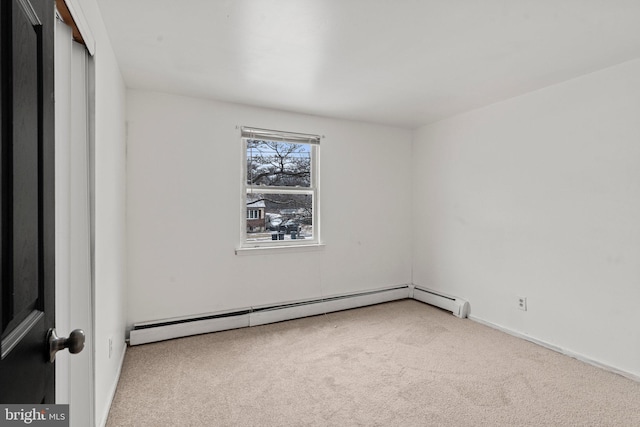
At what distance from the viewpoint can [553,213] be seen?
9.81 ft

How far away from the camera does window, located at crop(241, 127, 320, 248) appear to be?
3.66 metres

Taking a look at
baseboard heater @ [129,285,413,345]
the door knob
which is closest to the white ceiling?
the door knob

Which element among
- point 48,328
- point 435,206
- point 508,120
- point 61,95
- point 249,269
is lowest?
point 249,269

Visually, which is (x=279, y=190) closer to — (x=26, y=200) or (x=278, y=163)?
(x=278, y=163)

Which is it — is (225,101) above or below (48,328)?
above

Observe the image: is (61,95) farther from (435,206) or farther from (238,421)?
(435,206)

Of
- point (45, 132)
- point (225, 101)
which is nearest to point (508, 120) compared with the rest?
point (225, 101)

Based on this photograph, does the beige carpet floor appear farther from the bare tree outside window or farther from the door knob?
the door knob

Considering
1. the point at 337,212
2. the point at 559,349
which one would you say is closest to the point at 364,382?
the point at 559,349

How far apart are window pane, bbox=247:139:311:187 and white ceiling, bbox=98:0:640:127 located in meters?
0.59

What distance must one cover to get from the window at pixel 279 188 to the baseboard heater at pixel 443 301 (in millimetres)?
1583

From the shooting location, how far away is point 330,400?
218 centimetres

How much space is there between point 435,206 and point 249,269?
2.43 meters

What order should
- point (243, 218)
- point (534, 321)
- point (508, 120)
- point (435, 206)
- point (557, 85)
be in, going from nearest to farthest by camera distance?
point (557, 85), point (534, 321), point (508, 120), point (243, 218), point (435, 206)
